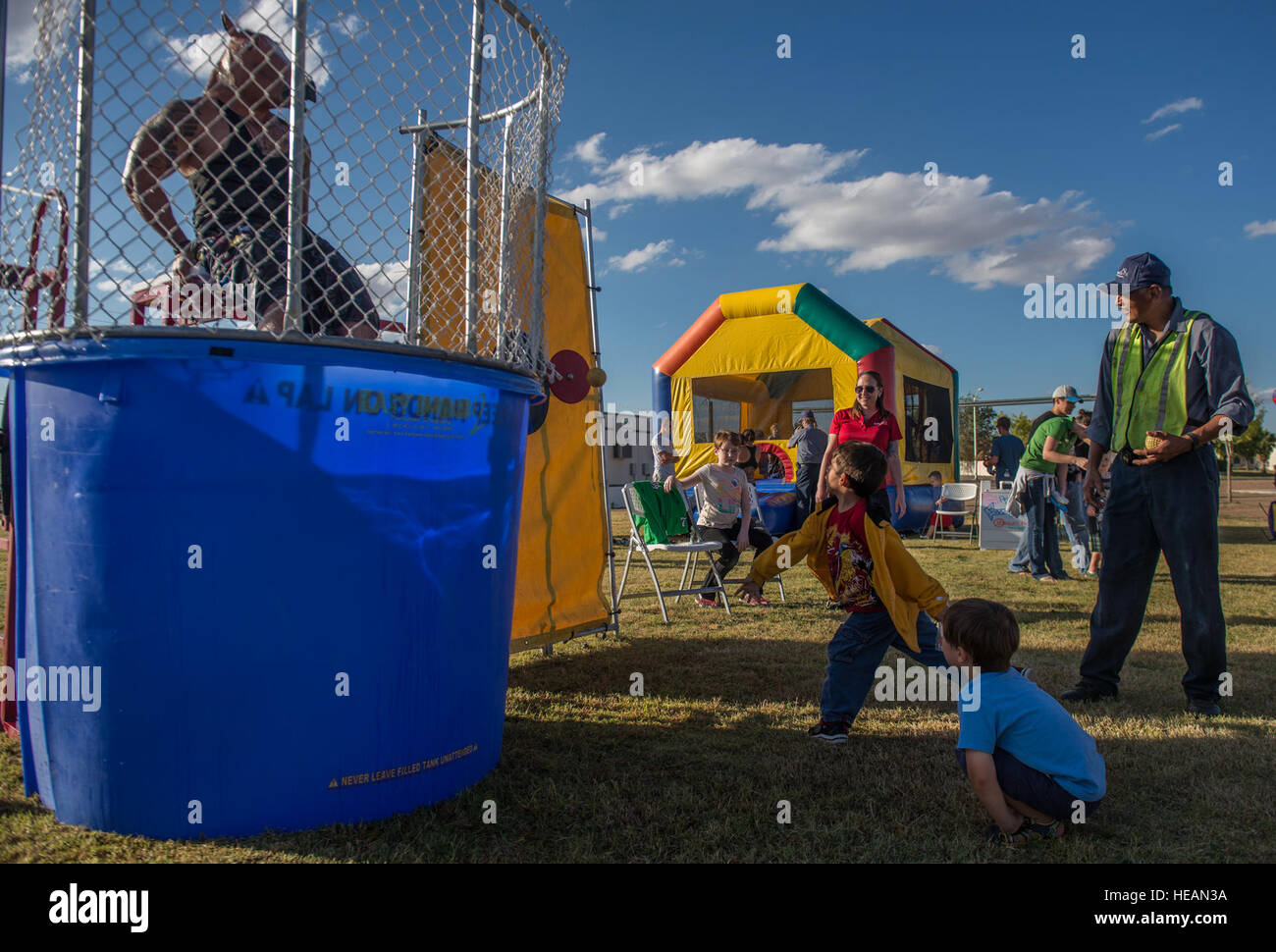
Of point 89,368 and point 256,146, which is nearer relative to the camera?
point 89,368

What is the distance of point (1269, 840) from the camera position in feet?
8.30

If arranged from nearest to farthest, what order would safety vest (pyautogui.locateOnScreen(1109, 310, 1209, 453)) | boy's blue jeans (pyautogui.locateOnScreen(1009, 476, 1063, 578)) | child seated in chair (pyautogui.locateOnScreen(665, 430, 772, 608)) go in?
safety vest (pyautogui.locateOnScreen(1109, 310, 1209, 453)) < child seated in chair (pyautogui.locateOnScreen(665, 430, 772, 608)) < boy's blue jeans (pyautogui.locateOnScreen(1009, 476, 1063, 578))

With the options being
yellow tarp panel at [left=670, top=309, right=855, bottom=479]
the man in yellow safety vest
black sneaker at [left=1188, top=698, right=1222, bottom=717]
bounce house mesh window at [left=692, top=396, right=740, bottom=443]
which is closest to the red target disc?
the man in yellow safety vest

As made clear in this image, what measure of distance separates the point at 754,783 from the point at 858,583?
1088mm

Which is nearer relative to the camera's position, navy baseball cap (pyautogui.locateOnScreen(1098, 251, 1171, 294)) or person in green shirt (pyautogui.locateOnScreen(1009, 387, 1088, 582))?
navy baseball cap (pyautogui.locateOnScreen(1098, 251, 1171, 294))

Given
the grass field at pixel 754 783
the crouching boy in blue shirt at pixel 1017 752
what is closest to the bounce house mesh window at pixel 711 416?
the grass field at pixel 754 783

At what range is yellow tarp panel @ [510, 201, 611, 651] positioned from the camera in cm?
493

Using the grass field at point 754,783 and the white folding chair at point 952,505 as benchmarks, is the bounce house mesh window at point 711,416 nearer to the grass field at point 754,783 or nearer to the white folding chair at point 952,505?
the white folding chair at point 952,505

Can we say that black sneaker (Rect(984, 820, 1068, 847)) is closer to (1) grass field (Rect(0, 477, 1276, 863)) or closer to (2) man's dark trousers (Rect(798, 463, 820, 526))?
(1) grass field (Rect(0, 477, 1276, 863))

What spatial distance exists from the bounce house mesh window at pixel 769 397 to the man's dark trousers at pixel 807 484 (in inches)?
205

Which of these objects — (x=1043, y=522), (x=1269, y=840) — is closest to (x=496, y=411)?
(x=1269, y=840)
